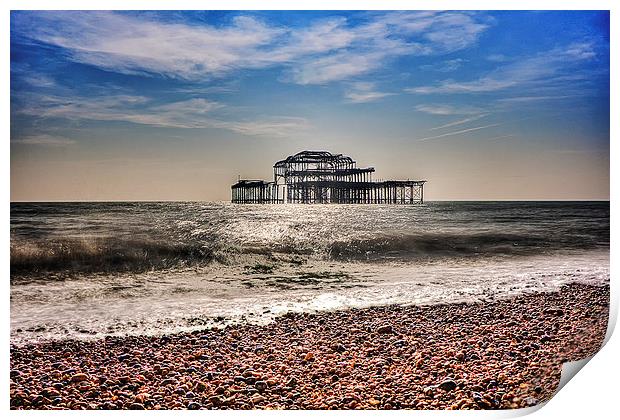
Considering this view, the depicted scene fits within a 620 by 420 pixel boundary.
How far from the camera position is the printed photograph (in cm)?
377

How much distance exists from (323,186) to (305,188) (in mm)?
145

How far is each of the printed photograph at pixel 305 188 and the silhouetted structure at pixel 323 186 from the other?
0.06ft

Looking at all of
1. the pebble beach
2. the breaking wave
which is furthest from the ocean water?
the pebble beach

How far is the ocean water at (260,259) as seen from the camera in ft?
12.7

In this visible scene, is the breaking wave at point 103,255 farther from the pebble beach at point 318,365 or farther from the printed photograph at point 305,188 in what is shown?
the pebble beach at point 318,365

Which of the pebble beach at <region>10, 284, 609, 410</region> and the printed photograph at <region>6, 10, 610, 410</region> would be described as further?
the printed photograph at <region>6, 10, 610, 410</region>

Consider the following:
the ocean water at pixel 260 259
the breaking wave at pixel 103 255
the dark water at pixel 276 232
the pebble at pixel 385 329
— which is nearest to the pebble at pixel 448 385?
the pebble at pixel 385 329

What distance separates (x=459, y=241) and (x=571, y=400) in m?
1.31

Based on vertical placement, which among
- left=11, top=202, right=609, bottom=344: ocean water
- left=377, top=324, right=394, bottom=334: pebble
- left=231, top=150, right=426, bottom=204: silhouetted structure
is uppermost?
left=231, top=150, right=426, bottom=204: silhouetted structure

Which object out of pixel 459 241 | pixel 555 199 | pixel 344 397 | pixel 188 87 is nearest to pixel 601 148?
pixel 555 199

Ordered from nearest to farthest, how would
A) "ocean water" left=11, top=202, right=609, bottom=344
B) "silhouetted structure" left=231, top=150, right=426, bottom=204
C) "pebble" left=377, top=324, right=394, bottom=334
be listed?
"pebble" left=377, top=324, right=394, bottom=334
"ocean water" left=11, top=202, right=609, bottom=344
"silhouetted structure" left=231, top=150, right=426, bottom=204

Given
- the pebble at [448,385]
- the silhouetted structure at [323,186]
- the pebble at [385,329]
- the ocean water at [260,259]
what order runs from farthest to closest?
the silhouetted structure at [323,186], the ocean water at [260,259], the pebble at [385,329], the pebble at [448,385]

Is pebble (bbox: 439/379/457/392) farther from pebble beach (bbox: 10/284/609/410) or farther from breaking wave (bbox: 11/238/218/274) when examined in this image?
breaking wave (bbox: 11/238/218/274)

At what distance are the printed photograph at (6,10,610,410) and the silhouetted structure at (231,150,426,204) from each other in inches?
0.7
